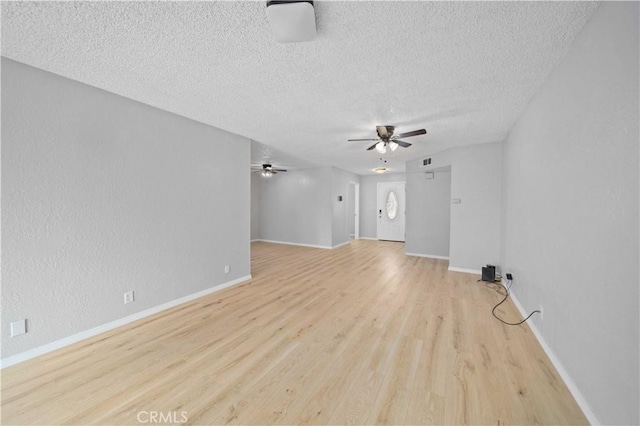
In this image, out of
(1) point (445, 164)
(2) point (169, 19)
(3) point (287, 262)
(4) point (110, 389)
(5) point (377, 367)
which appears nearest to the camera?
(2) point (169, 19)

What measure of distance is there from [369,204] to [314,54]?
776 centimetres

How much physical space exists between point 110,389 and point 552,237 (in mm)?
3681

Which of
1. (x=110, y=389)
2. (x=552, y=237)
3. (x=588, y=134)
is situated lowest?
(x=110, y=389)

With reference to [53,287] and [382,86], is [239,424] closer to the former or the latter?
[53,287]

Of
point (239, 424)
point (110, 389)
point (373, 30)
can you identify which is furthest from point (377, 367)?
point (373, 30)

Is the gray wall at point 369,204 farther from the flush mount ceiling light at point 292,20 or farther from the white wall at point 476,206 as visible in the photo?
the flush mount ceiling light at point 292,20

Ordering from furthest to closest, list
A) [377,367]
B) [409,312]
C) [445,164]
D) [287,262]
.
A: 1. [287,262]
2. [445,164]
3. [409,312]
4. [377,367]

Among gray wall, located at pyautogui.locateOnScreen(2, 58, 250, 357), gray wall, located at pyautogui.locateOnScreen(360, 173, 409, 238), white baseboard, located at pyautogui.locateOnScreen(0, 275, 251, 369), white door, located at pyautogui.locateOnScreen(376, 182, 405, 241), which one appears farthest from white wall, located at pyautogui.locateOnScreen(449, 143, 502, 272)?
white baseboard, located at pyautogui.locateOnScreen(0, 275, 251, 369)

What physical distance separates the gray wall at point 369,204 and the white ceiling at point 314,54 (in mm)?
6017

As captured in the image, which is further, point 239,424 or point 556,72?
point 556,72

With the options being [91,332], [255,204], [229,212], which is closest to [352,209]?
[255,204]

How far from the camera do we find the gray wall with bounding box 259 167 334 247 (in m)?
7.48

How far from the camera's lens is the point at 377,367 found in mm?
1972

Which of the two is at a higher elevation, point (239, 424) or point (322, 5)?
point (322, 5)
